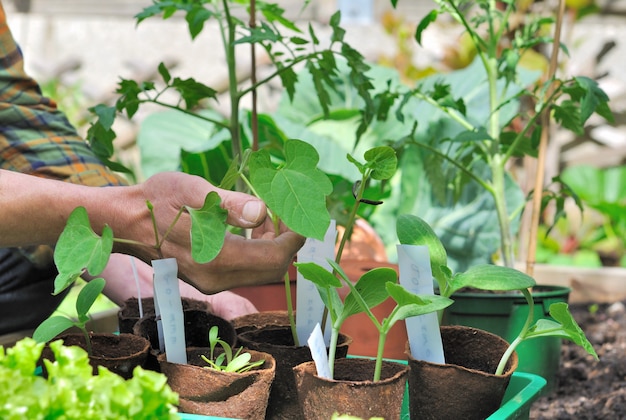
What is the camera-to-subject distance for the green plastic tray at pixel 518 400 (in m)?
0.75

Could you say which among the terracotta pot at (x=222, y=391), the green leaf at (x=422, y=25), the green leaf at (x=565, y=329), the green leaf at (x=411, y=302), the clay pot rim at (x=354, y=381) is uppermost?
the green leaf at (x=422, y=25)

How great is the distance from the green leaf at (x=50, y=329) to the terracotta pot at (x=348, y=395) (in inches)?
9.4

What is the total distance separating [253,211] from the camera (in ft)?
2.34

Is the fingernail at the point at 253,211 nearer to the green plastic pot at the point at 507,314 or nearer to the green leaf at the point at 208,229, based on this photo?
the green leaf at the point at 208,229

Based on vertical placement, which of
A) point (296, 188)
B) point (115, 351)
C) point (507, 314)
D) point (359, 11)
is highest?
point (359, 11)

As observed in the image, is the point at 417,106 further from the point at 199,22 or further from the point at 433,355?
the point at 433,355

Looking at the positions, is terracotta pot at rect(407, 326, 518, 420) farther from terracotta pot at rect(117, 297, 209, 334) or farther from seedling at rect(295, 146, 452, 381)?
terracotta pot at rect(117, 297, 209, 334)

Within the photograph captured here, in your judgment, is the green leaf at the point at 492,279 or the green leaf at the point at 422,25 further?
the green leaf at the point at 422,25

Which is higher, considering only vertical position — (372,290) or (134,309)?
(372,290)

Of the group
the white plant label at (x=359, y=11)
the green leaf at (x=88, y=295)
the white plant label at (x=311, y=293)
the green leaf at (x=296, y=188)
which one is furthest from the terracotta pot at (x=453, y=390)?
the white plant label at (x=359, y=11)

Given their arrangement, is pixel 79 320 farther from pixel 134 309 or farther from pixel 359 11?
pixel 359 11

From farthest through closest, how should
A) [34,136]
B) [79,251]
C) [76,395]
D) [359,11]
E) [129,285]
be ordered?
1. [359,11]
2. [34,136]
3. [129,285]
4. [79,251]
5. [76,395]

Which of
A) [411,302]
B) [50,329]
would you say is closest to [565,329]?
[411,302]

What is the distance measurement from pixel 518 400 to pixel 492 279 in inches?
6.0
